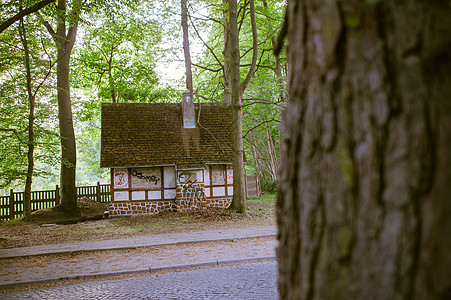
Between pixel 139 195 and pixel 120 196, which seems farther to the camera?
pixel 139 195

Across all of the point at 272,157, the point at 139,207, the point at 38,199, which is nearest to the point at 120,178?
the point at 139,207

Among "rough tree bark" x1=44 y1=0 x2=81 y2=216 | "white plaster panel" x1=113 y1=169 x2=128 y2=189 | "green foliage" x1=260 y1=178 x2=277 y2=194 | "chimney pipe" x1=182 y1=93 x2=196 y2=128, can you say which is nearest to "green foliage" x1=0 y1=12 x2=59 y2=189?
"rough tree bark" x1=44 y1=0 x2=81 y2=216

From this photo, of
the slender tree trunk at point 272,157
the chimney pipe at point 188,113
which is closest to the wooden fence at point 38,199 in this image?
the chimney pipe at point 188,113

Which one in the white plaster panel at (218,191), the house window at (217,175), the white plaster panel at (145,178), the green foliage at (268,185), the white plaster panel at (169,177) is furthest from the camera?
the green foliage at (268,185)

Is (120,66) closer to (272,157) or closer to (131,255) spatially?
(272,157)

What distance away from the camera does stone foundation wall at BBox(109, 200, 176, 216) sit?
19.0m

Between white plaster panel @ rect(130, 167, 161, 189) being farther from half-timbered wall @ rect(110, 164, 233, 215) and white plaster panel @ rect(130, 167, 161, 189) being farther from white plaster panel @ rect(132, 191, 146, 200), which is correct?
white plaster panel @ rect(132, 191, 146, 200)

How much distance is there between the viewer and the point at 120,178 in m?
19.1

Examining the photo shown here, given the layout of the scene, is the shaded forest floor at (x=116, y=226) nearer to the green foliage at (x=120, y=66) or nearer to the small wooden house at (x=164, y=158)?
the small wooden house at (x=164, y=158)

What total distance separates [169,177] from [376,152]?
1899cm

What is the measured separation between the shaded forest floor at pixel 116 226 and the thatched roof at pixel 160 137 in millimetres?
2838

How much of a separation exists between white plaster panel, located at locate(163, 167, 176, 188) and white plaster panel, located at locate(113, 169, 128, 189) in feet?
6.51

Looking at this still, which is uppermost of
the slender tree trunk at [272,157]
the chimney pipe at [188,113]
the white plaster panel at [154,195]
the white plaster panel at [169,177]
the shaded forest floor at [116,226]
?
the chimney pipe at [188,113]

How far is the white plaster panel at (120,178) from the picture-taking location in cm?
1909
